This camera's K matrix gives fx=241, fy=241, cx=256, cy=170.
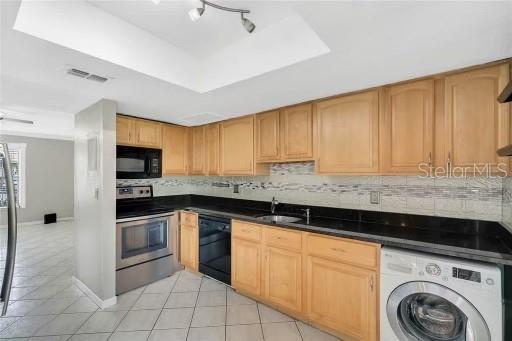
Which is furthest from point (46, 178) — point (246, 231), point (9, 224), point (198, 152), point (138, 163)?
point (9, 224)

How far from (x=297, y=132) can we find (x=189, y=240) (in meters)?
2.04

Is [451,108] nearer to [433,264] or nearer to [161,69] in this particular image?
[433,264]

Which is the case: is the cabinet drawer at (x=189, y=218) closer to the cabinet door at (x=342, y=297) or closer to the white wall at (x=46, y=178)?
the cabinet door at (x=342, y=297)

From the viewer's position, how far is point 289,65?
5.28 feet

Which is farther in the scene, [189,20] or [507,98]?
[189,20]

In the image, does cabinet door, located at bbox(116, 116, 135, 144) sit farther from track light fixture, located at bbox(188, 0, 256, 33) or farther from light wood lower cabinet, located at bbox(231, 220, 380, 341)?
track light fixture, located at bbox(188, 0, 256, 33)

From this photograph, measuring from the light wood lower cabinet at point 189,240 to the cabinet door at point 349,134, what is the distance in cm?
184

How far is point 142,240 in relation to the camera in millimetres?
2916

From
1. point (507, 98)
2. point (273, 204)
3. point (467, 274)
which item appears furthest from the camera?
point (273, 204)

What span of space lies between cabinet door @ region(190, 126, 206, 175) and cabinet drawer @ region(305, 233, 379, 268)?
6.89ft

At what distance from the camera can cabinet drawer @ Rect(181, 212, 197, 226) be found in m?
3.21

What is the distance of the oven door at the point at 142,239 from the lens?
270 cm

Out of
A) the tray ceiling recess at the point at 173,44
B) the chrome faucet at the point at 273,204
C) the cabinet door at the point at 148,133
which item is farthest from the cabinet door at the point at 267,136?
the cabinet door at the point at 148,133

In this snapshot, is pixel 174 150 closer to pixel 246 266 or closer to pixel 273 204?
pixel 273 204
